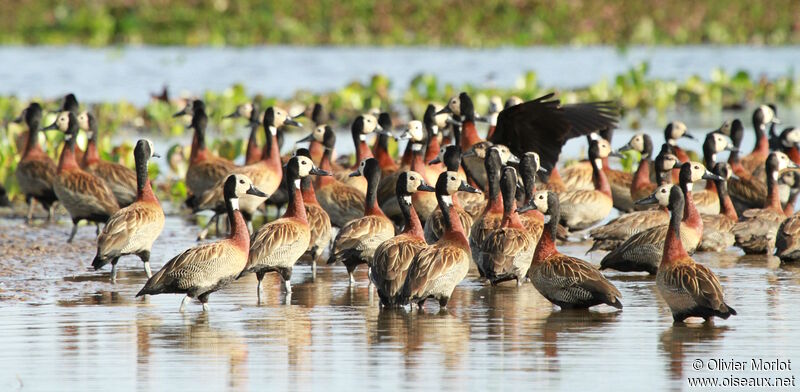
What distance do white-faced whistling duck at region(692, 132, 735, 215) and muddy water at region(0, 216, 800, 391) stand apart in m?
2.27

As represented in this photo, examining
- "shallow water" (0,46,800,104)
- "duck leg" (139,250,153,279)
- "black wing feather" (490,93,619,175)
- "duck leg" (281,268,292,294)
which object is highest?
"shallow water" (0,46,800,104)

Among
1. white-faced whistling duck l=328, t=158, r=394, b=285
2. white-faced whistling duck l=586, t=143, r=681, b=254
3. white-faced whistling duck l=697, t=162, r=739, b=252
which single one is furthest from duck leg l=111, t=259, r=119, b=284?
white-faced whistling duck l=697, t=162, r=739, b=252

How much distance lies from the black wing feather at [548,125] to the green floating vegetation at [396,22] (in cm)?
3407

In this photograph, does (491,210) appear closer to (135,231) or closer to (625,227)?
(625,227)

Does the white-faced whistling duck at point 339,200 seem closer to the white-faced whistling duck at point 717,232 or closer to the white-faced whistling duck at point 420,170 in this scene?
the white-faced whistling duck at point 420,170

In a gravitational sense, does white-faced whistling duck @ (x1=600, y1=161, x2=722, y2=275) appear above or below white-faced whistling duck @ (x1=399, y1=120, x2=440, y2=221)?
below

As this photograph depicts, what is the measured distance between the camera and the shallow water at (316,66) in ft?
123

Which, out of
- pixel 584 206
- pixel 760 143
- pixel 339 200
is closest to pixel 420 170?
pixel 339 200

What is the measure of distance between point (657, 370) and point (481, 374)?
1168 millimetres

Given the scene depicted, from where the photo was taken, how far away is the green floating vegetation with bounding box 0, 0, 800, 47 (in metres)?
50.6

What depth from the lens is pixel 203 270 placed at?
11.1 meters

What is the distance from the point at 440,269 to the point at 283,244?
6.04 ft

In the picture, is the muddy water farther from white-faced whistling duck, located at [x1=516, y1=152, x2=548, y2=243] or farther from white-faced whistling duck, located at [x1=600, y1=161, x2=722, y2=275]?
white-faced whistling duck, located at [x1=516, y1=152, x2=548, y2=243]

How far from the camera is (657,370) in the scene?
8.83 meters
